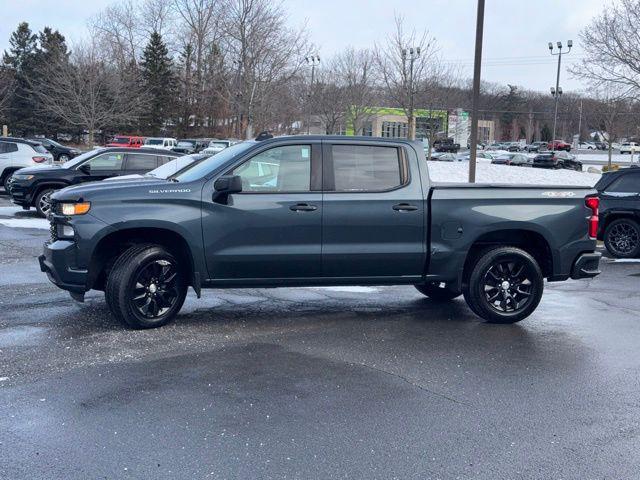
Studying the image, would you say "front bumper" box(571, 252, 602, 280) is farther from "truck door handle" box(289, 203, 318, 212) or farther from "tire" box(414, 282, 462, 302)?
"truck door handle" box(289, 203, 318, 212)

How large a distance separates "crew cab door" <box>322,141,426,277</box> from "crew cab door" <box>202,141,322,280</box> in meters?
0.15

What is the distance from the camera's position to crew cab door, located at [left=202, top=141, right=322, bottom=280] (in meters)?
6.83

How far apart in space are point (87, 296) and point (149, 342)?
7.47ft

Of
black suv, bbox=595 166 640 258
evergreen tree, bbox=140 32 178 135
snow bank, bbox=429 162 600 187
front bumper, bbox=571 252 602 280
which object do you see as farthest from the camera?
evergreen tree, bbox=140 32 178 135

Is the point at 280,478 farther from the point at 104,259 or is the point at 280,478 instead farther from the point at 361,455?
the point at 104,259

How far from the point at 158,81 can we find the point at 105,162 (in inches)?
2101

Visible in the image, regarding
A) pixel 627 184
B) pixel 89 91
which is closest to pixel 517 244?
pixel 627 184

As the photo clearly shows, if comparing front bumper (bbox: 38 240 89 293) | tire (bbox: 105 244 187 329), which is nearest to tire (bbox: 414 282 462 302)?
tire (bbox: 105 244 187 329)

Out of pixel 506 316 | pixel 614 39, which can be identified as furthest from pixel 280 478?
pixel 614 39

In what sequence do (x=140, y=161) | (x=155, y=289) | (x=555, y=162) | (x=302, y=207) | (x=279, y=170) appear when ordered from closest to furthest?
(x=155, y=289) < (x=302, y=207) < (x=279, y=170) < (x=140, y=161) < (x=555, y=162)

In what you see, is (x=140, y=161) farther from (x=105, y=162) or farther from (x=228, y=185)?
(x=228, y=185)

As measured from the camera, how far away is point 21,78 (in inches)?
2466

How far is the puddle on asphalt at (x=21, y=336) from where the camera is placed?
248 inches

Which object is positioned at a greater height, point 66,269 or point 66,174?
point 66,174
